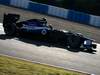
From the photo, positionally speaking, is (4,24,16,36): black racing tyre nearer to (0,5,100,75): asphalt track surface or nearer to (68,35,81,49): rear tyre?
(0,5,100,75): asphalt track surface

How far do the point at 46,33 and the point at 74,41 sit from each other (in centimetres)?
175

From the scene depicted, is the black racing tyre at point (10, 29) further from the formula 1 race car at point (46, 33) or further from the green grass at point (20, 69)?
the green grass at point (20, 69)

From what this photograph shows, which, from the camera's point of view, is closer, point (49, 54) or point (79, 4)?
point (49, 54)

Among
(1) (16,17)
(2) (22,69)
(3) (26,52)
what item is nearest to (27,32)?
(1) (16,17)

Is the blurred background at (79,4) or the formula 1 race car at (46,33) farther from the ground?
the formula 1 race car at (46,33)

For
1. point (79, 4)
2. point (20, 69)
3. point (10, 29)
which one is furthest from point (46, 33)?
point (79, 4)

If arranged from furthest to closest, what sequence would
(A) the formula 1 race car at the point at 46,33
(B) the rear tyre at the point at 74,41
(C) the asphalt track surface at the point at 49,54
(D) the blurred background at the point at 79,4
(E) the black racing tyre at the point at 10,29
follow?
1. (D) the blurred background at the point at 79,4
2. (E) the black racing tyre at the point at 10,29
3. (A) the formula 1 race car at the point at 46,33
4. (B) the rear tyre at the point at 74,41
5. (C) the asphalt track surface at the point at 49,54

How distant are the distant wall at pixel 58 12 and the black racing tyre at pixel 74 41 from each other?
1580cm

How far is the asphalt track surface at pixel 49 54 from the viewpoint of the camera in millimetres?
16312

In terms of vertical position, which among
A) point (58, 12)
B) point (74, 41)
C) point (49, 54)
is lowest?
point (58, 12)

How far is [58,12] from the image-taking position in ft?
121

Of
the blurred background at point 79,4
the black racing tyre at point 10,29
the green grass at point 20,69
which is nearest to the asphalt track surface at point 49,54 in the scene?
the black racing tyre at point 10,29

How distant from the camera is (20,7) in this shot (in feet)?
125

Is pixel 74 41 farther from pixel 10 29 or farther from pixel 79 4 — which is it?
pixel 79 4
